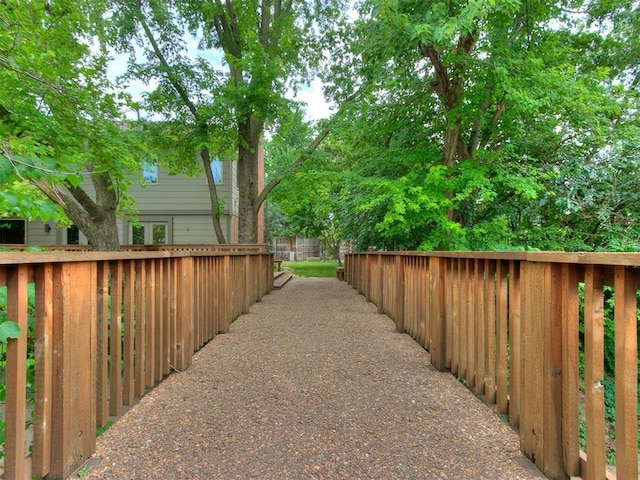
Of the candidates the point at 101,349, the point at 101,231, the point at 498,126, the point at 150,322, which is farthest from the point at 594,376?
the point at 101,231

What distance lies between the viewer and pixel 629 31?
8.91 metres

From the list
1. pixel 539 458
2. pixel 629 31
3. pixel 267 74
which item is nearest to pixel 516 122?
pixel 629 31

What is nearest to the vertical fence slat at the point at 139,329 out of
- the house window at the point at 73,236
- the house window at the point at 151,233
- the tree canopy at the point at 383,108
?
the tree canopy at the point at 383,108

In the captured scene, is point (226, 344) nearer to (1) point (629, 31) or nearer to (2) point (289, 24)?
(2) point (289, 24)

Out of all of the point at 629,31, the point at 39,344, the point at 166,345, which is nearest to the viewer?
the point at 39,344

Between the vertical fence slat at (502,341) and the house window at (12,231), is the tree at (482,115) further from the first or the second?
the house window at (12,231)

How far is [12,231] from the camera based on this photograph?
13.1m

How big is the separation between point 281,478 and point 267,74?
8.89 meters

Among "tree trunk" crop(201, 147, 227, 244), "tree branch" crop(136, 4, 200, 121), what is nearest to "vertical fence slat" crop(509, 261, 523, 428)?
"tree branch" crop(136, 4, 200, 121)

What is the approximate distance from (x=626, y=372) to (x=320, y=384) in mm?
2110

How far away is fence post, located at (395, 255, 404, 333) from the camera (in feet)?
15.9

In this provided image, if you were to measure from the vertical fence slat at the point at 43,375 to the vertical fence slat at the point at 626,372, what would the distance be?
7.69 ft

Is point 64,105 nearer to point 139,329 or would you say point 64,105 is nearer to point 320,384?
point 139,329

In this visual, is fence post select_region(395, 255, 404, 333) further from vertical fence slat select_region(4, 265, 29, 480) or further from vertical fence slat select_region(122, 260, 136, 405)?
vertical fence slat select_region(4, 265, 29, 480)
